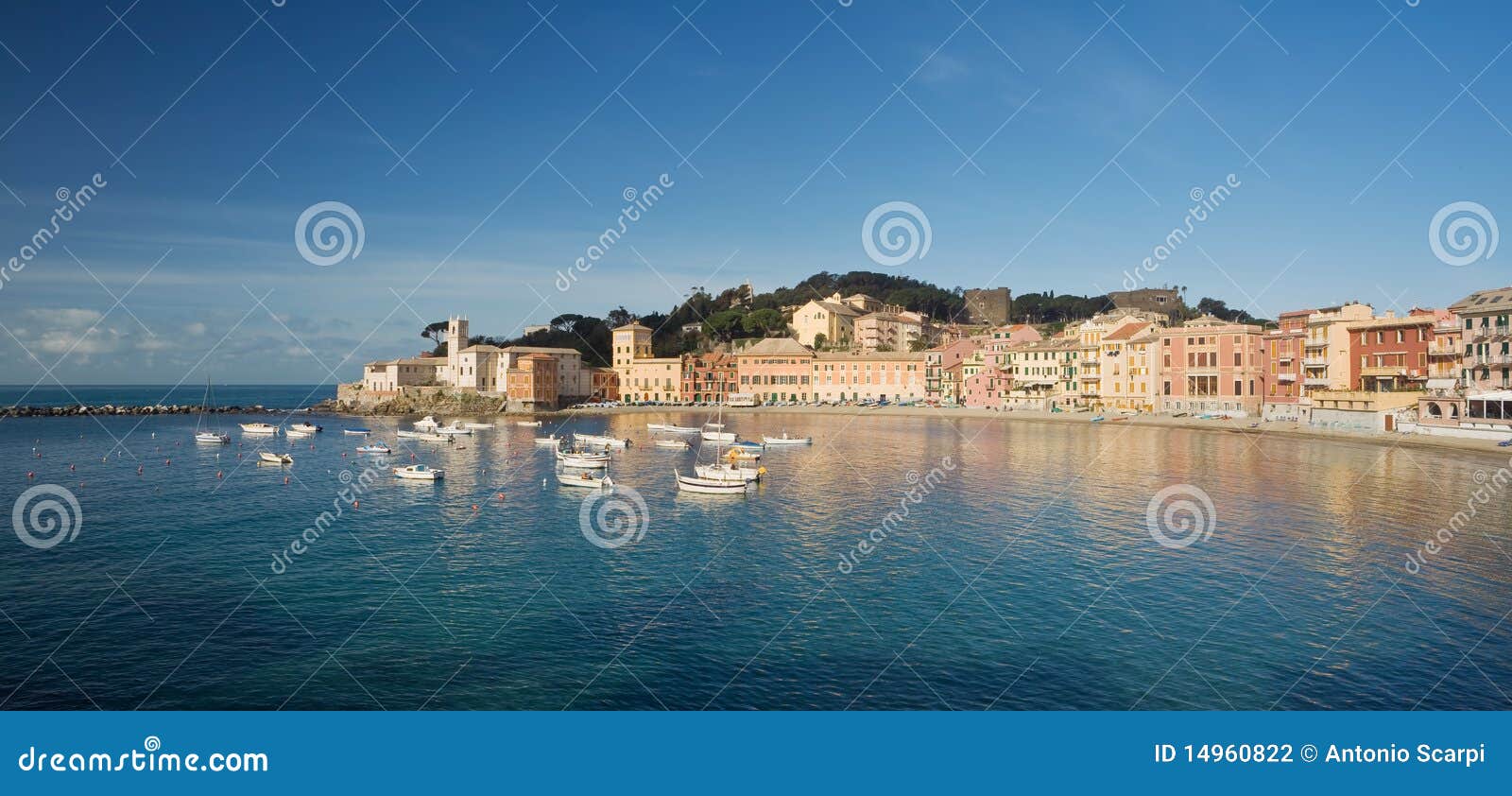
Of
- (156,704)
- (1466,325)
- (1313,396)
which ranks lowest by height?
(156,704)

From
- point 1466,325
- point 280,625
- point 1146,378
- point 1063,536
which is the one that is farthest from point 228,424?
point 1466,325

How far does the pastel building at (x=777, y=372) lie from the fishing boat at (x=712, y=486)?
65218 mm

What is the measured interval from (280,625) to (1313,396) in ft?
216

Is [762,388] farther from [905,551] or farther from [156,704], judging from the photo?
[156,704]

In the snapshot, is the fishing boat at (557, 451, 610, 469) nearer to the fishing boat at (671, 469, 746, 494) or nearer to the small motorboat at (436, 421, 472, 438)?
the fishing boat at (671, 469, 746, 494)

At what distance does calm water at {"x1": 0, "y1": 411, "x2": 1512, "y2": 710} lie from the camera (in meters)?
14.0

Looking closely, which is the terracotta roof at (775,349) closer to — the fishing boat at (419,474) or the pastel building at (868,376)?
the pastel building at (868,376)

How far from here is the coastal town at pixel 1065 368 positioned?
5375cm

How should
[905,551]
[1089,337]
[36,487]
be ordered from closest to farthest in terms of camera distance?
[905,551], [36,487], [1089,337]

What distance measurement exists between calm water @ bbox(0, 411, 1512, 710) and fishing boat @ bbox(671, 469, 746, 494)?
1.06 m

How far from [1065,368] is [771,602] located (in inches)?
2805

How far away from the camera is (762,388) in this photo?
3999 inches

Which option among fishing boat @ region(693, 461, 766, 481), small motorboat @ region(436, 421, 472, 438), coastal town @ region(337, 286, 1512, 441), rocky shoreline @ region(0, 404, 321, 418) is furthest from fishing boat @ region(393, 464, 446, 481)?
rocky shoreline @ region(0, 404, 321, 418)

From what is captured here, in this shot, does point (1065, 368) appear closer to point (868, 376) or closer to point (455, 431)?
point (868, 376)
